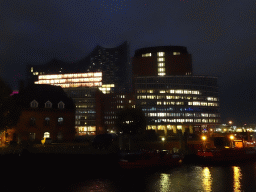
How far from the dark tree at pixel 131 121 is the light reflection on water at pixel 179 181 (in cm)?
4242

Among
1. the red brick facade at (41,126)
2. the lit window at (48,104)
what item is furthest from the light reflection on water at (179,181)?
the lit window at (48,104)

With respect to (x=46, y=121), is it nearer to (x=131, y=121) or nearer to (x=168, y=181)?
(x=131, y=121)

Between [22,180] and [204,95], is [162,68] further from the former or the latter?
[22,180]

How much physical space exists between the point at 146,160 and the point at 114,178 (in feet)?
33.6

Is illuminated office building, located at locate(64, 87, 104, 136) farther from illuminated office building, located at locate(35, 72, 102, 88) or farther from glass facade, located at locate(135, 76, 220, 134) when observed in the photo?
glass facade, located at locate(135, 76, 220, 134)

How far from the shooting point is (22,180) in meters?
37.1

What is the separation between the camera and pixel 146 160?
47.2 meters

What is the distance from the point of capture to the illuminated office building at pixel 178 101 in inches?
6585

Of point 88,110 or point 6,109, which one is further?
point 88,110

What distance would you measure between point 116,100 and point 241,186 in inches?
6087

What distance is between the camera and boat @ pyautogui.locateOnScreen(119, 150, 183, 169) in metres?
45.5

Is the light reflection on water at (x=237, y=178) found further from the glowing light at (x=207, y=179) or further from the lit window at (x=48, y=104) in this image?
the lit window at (x=48, y=104)

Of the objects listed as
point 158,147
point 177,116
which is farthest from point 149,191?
point 177,116

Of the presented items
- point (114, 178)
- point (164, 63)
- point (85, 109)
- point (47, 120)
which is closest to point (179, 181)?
point (114, 178)
